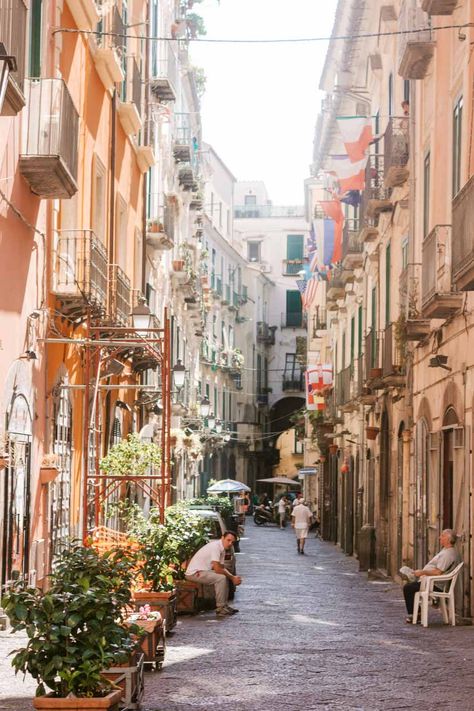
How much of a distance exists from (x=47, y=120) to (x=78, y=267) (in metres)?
3.53

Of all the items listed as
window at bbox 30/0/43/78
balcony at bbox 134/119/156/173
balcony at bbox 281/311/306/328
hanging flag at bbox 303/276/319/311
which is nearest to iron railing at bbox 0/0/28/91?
window at bbox 30/0/43/78

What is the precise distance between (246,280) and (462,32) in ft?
189

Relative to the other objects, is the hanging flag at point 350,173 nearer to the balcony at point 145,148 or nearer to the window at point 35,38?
the balcony at point 145,148

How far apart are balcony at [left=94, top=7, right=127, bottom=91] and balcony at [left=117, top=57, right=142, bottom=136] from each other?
112 centimetres

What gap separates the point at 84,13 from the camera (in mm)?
18812

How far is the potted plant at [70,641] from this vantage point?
7988 millimetres

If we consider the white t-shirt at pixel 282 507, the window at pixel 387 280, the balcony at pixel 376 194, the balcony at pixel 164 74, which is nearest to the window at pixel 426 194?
the balcony at pixel 376 194

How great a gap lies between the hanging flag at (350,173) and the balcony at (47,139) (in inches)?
399

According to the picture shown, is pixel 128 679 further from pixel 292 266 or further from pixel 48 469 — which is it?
pixel 292 266

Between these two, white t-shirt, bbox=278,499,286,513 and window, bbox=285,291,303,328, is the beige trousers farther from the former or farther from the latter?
window, bbox=285,291,303,328

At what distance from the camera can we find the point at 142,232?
29.2 m

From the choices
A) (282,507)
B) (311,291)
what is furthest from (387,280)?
(282,507)

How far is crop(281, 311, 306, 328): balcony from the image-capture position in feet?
265

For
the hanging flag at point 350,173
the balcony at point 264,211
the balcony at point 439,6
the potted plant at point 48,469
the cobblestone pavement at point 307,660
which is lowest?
the cobblestone pavement at point 307,660
